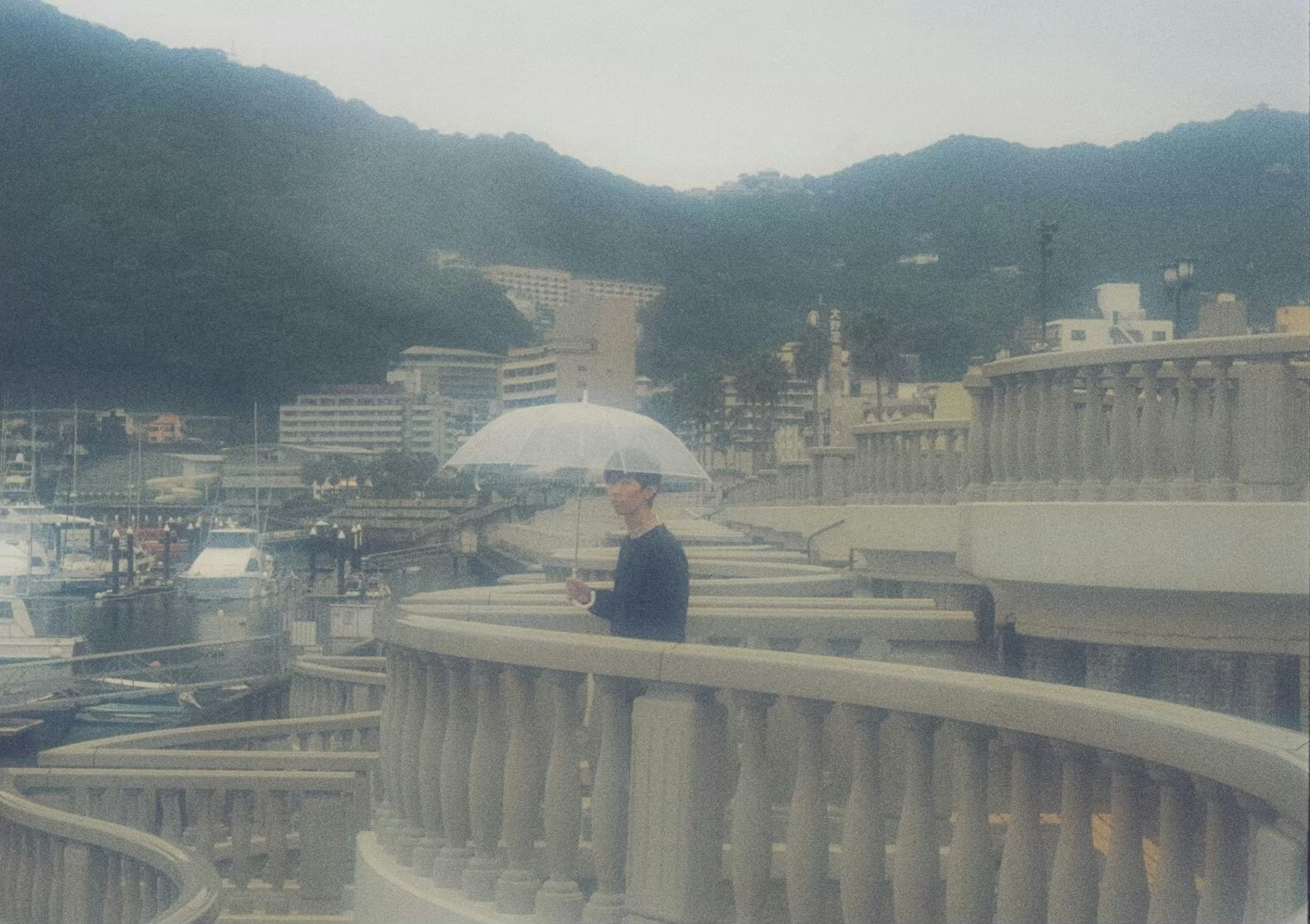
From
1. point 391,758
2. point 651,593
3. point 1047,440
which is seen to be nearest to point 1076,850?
point 651,593

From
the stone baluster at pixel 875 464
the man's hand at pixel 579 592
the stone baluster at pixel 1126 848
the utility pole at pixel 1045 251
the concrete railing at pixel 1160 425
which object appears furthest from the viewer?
the utility pole at pixel 1045 251

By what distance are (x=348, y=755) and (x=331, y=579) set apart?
101140 millimetres

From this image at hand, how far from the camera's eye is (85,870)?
829cm

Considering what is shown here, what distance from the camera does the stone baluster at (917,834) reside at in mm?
3979

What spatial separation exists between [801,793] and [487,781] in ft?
4.30

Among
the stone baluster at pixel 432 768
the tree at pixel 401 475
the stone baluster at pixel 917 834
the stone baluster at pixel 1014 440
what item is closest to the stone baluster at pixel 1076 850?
the stone baluster at pixel 917 834

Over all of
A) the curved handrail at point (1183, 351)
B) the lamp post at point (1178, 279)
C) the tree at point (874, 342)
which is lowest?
the curved handrail at point (1183, 351)

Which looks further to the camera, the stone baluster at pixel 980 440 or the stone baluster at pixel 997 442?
the stone baluster at pixel 980 440

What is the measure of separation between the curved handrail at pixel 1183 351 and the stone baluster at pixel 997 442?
0.65 meters

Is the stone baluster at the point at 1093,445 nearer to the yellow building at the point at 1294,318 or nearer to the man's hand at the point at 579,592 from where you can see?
the man's hand at the point at 579,592

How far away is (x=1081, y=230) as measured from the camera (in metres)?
47.4

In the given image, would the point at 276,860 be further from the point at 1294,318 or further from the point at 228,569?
the point at 228,569

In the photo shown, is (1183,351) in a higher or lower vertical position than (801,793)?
higher

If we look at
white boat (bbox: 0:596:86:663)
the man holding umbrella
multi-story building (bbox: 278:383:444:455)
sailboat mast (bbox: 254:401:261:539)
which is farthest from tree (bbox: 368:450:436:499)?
the man holding umbrella
